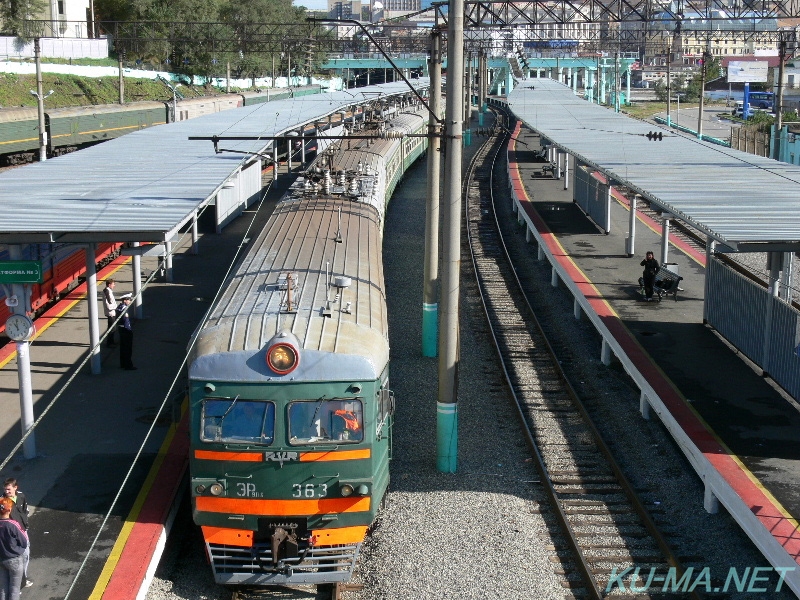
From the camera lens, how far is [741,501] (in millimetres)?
9516

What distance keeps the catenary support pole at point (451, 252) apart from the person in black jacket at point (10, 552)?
5181mm

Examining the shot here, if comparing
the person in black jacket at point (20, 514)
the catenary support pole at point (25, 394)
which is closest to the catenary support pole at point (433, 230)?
the catenary support pole at point (25, 394)

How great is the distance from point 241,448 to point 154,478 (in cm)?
236

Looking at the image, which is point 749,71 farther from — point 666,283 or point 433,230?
point 433,230

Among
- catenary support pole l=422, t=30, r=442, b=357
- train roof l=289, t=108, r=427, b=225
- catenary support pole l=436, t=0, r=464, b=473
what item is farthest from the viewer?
train roof l=289, t=108, r=427, b=225

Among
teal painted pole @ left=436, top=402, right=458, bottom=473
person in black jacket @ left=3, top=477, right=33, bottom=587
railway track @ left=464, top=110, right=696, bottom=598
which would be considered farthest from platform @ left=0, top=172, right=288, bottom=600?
railway track @ left=464, top=110, right=696, bottom=598

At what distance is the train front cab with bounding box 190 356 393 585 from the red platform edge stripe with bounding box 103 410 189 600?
2.02 ft

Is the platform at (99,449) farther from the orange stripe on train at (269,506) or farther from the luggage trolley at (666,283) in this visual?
the luggage trolley at (666,283)

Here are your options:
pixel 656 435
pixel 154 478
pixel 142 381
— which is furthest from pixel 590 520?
pixel 142 381

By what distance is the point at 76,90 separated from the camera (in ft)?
191

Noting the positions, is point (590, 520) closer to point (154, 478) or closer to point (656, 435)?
point (656, 435)

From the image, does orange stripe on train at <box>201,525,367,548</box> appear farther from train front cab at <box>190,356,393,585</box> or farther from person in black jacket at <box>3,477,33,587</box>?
person in black jacket at <box>3,477,33,587</box>

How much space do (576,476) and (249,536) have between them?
4.44 metres

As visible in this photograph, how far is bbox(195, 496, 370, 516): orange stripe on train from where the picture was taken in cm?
891
